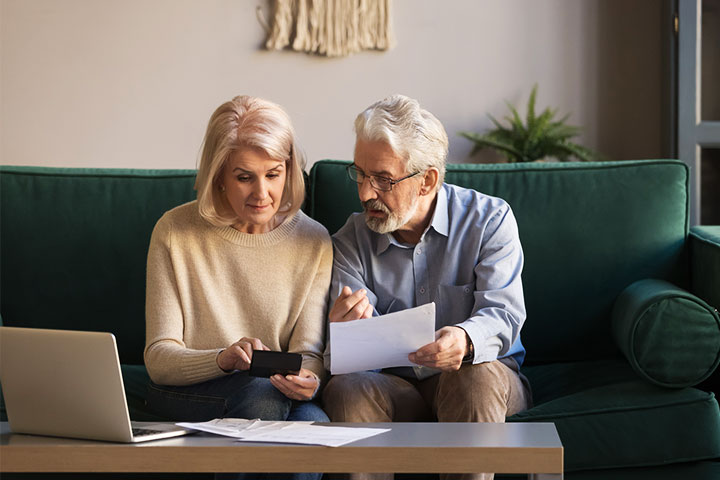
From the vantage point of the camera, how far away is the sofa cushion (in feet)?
5.72

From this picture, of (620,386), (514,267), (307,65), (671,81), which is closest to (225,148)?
(514,267)

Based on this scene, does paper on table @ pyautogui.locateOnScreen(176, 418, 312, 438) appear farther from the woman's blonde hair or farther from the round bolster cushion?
the round bolster cushion

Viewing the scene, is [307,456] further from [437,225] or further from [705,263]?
[705,263]

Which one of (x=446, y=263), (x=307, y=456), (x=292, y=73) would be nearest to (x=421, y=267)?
(x=446, y=263)

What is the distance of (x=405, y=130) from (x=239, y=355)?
0.62m

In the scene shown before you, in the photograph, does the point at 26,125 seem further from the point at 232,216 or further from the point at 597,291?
the point at 597,291

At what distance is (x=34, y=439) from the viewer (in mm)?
1267

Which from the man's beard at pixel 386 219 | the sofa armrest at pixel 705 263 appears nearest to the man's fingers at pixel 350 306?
the man's beard at pixel 386 219

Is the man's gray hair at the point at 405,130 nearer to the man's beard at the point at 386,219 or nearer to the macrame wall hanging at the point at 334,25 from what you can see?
the man's beard at the point at 386,219

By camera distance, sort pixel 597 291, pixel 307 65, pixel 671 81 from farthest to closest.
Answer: pixel 307 65 → pixel 671 81 → pixel 597 291

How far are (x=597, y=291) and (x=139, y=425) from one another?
1331 mm

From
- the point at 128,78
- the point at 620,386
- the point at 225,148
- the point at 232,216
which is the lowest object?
the point at 620,386

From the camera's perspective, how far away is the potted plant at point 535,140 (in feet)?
11.9

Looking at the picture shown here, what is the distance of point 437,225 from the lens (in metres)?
1.91
